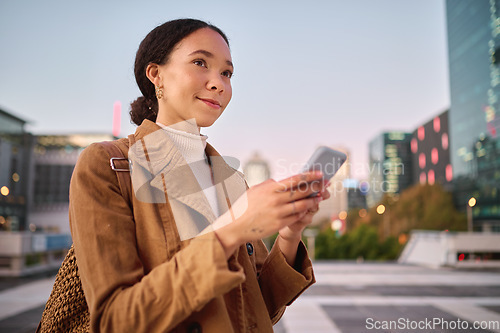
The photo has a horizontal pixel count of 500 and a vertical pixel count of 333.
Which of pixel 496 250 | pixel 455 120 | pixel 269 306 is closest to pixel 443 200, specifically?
pixel 455 120

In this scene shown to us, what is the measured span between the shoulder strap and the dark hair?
339mm

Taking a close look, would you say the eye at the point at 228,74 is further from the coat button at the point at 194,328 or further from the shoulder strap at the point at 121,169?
the coat button at the point at 194,328

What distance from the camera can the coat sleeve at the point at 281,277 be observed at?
1239mm

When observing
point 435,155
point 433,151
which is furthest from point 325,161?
point 433,151

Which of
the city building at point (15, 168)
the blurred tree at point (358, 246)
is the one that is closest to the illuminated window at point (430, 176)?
the blurred tree at point (358, 246)

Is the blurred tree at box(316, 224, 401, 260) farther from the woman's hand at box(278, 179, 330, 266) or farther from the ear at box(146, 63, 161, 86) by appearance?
the ear at box(146, 63, 161, 86)

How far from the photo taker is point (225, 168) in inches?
51.5

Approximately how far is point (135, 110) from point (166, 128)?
13.2 inches

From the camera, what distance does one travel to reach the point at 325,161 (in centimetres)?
82

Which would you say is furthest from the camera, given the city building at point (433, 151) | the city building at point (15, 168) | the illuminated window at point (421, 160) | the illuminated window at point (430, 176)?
the illuminated window at point (421, 160)

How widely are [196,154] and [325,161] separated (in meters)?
0.53

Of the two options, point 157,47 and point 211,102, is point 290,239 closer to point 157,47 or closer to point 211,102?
point 211,102

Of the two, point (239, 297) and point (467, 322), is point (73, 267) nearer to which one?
point (239, 297)

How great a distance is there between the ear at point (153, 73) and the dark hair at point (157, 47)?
14 mm
